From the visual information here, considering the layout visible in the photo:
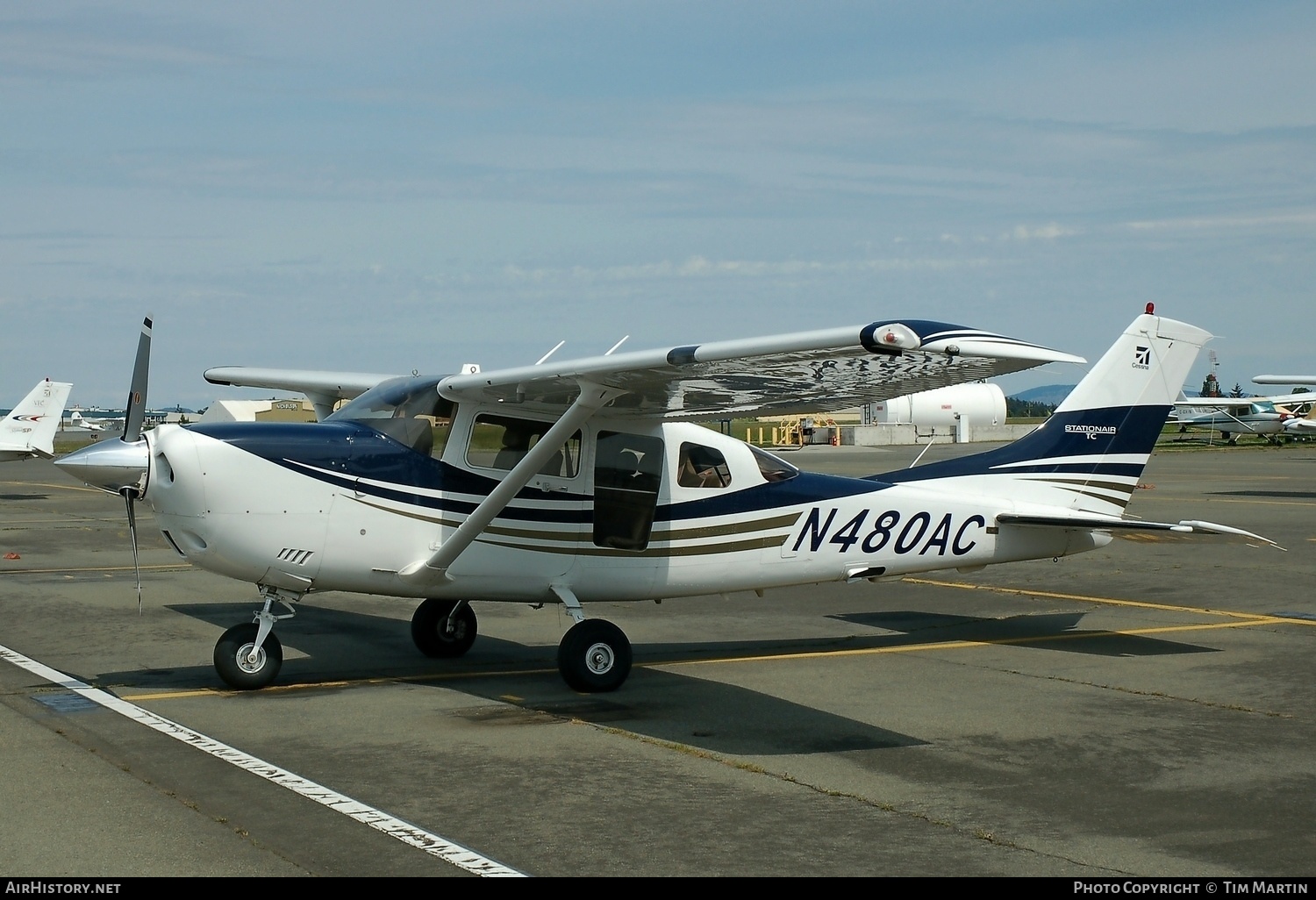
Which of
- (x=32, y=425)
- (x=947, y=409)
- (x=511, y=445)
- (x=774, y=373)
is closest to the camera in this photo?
(x=774, y=373)

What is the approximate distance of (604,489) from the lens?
1012 centimetres

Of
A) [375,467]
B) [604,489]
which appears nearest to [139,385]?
[375,467]

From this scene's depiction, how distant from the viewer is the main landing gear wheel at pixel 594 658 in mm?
9516

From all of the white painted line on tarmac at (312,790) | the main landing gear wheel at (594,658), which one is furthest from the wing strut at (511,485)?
the white painted line on tarmac at (312,790)

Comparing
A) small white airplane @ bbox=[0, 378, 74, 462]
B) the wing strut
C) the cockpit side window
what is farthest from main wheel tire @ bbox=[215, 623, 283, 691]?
small white airplane @ bbox=[0, 378, 74, 462]

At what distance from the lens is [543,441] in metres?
9.15

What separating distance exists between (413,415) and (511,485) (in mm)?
1051

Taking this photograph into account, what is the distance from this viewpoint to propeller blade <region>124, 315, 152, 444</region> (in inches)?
380

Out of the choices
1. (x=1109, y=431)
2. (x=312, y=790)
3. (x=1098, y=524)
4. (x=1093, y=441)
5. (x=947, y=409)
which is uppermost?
(x=947, y=409)

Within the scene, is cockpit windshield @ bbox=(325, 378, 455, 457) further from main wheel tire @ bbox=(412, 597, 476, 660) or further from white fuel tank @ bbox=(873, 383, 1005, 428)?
white fuel tank @ bbox=(873, 383, 1005, 428)

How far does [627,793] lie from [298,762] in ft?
6.47

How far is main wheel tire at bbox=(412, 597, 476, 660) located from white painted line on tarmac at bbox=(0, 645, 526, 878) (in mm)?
2707

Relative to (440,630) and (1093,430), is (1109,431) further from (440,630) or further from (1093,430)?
(440,630)
